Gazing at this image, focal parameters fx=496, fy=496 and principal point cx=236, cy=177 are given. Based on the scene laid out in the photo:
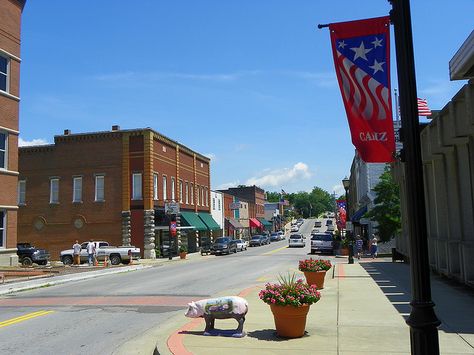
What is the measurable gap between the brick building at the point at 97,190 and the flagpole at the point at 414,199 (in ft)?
124

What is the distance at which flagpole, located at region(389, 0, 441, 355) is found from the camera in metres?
4.60

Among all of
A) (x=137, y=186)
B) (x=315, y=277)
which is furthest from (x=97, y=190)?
(x=315, y=277)

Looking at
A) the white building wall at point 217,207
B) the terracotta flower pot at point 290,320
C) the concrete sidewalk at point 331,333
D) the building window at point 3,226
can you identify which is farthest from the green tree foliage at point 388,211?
the white building wall at point 217,207

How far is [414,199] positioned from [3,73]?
2953 cm

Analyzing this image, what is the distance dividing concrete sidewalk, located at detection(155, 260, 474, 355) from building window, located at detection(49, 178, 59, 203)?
3548 centimetres

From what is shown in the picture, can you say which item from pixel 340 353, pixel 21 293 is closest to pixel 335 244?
pixel 21 293

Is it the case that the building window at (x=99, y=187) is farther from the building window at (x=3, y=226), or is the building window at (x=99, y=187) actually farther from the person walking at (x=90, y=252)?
the building window at (x=3, y=226)

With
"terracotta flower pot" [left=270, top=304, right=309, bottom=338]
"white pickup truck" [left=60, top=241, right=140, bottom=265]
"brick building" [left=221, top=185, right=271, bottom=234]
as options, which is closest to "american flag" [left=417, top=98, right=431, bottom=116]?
"white pickup truck" [left=60, top=241, right=140, bottom=265]

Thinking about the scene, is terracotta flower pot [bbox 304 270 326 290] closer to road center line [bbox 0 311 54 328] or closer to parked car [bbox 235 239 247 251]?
road center line [bbox 0 311 54 328]

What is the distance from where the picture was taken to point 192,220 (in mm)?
50250

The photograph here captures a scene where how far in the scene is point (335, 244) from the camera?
45.5 meters

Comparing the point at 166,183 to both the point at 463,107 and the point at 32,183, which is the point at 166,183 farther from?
the point at 463,107

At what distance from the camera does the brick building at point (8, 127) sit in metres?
28.6

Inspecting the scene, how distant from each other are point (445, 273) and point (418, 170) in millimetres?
12360
